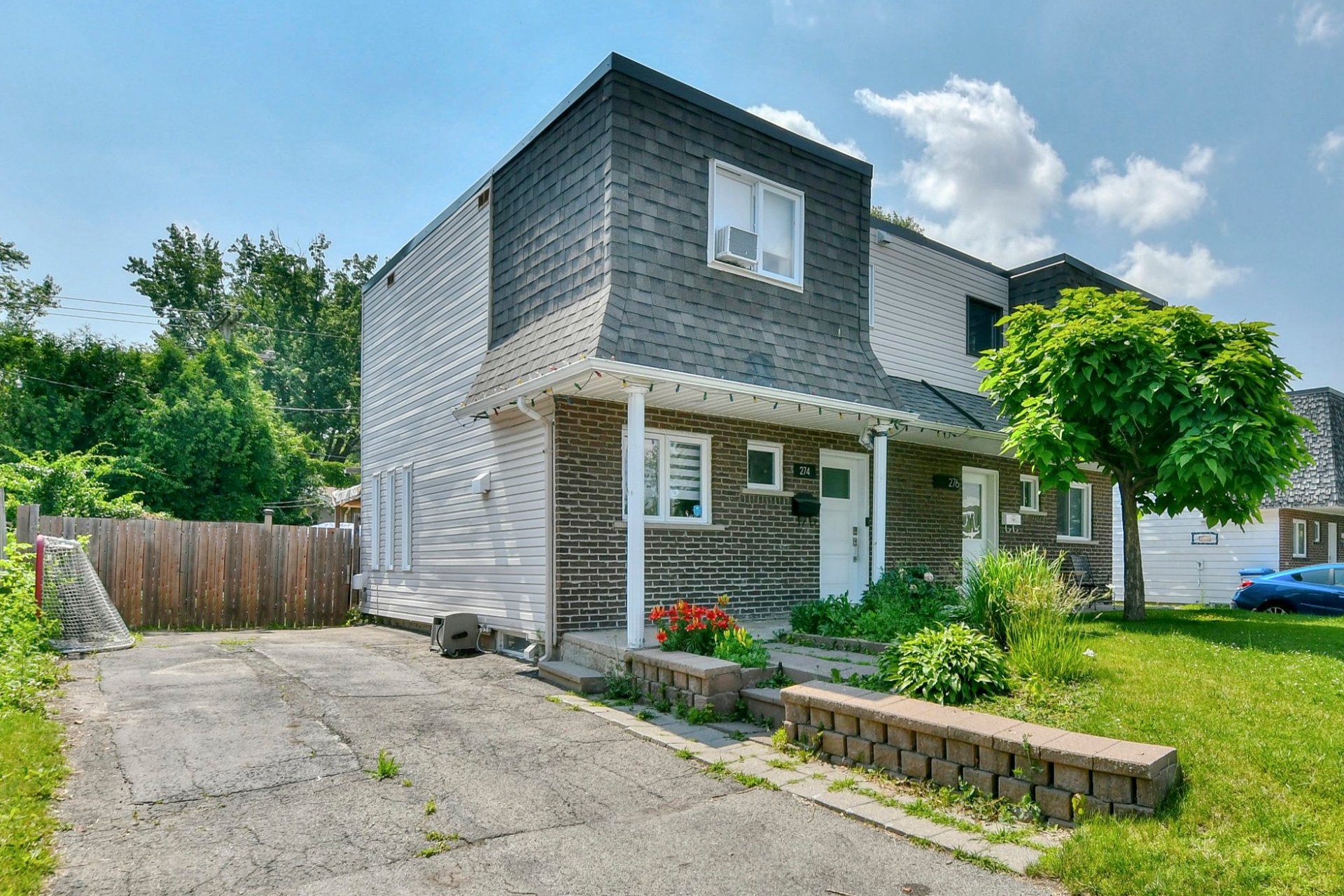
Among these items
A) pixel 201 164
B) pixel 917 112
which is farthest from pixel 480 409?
pixel 201 164

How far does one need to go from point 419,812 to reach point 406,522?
9044 mm

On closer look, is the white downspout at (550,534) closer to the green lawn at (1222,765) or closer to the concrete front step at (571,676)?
the concrete front step at (571,676)

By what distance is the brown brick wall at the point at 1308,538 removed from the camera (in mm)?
21156

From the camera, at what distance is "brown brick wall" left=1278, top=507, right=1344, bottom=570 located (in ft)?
69.4

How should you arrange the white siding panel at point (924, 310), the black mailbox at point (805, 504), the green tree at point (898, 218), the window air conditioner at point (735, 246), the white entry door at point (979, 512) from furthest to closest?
the green tree at point (898, 218), the white entry door at point (979, 512), the white siding panel at point (924, 310), the black mailbox at point (805, 504), the window air conditioner at point (735, 246)

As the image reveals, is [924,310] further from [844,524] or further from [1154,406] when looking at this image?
[1154,406]

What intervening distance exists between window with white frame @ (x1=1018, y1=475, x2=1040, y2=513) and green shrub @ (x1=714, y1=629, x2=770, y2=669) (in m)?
8.94

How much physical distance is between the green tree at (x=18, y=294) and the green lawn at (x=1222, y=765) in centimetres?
3469

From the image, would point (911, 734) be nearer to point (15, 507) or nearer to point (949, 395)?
point (949, 395)

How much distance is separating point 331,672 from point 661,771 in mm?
4745

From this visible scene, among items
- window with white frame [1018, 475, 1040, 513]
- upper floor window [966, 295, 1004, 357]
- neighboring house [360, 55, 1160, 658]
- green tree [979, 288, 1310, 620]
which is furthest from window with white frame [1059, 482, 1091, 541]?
green tree [979, 288, 1310, 620]

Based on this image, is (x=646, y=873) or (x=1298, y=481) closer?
(x=646, y=873)

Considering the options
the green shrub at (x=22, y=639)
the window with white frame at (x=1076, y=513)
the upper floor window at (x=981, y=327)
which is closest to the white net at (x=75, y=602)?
the green shrub at (x=22, y=639)

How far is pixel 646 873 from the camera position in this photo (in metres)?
3.70
